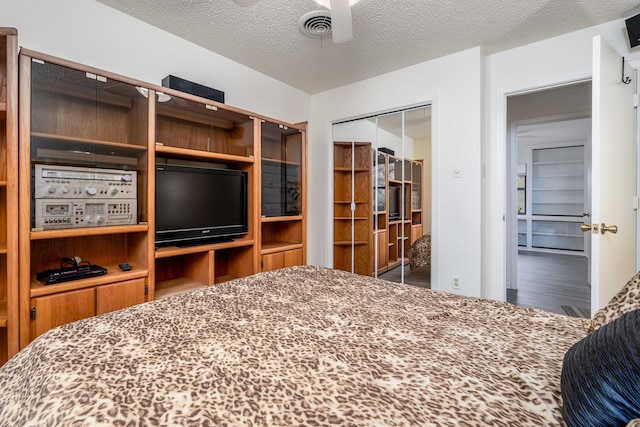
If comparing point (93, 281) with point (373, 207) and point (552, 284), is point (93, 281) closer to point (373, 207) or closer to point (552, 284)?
point (373, 207)

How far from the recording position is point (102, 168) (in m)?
1.97

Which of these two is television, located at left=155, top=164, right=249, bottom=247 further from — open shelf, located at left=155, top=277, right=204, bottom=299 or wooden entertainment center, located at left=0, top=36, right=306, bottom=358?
open shelf, located at left=155, top=277, right=204, bottom=299

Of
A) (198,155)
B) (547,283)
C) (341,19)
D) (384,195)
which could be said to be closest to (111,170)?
(198,155)

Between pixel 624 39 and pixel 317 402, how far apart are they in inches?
135

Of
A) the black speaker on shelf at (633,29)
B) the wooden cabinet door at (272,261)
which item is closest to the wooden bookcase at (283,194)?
the wooden cabinet door at (272,261)

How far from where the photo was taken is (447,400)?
27.0 inches

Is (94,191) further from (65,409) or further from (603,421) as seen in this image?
(603,421)

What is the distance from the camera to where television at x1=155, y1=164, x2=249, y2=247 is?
2266 millimetres

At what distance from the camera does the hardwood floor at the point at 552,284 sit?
339cm

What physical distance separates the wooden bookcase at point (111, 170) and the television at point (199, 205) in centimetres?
7

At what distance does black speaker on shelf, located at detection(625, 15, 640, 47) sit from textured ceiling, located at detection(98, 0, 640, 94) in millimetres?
89

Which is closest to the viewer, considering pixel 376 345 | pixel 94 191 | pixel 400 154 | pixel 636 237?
pixel 376 345

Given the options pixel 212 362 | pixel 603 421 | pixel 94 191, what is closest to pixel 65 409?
pixel 212 362

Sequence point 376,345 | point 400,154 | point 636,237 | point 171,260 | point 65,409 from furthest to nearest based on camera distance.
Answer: point 400,154 < point 171,260 < point 636,237 < point 376,345 < point 65,409
